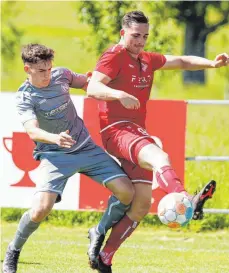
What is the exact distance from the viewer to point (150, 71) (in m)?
9.46

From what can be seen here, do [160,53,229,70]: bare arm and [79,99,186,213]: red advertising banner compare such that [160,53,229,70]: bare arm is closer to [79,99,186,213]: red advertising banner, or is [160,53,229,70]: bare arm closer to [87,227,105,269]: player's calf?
[87,227,105,269]: player's calf

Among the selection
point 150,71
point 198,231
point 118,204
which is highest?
point 150,71

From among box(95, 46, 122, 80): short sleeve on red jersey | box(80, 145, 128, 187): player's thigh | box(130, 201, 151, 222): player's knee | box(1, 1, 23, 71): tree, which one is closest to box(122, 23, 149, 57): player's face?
box(95, 46, 122, 80): short sleeve on red jersey

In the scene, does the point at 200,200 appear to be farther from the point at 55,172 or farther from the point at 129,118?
the point at 55,172

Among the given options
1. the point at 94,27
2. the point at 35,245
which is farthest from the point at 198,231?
the point at 94,27

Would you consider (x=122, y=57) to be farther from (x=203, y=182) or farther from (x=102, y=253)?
(x=203, y=182)

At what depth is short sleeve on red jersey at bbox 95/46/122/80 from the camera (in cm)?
912

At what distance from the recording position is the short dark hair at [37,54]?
8.95 meters

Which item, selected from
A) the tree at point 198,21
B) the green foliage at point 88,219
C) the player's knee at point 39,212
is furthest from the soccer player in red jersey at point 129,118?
the tree at point 198,21

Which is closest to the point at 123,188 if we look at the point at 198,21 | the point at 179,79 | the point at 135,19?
the point at 135,19

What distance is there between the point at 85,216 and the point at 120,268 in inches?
93.5

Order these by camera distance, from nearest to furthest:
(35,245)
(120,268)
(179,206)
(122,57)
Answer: (179,206)
(122,57)
(120,268)
(35,245)

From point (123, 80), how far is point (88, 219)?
3403 millimetres

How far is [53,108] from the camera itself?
920cm
